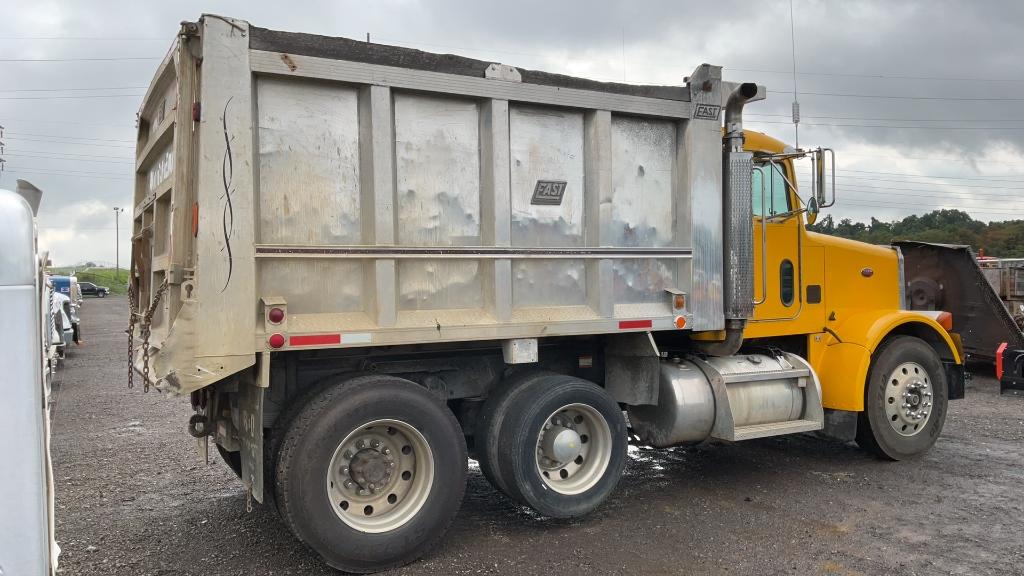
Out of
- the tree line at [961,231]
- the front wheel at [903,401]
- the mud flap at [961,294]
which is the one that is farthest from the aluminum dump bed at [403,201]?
the tree line at [961,231]

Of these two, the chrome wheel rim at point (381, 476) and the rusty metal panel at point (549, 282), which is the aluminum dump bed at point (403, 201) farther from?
the chrome wheel rim at point (381, 476)

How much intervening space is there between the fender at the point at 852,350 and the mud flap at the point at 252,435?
16.1 feet

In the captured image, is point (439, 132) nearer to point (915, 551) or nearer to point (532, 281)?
point (532, 281)

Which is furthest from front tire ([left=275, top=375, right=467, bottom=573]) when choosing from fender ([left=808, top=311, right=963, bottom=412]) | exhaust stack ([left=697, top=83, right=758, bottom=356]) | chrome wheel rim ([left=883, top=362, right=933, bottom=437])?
chrome wheel rim ([left=883, top=362, right=933, bottom=437])

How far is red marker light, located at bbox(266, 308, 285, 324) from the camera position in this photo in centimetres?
433

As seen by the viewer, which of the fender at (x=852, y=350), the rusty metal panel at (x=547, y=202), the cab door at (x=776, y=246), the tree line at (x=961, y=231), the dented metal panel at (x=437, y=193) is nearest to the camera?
the dented metal panel at (x=437, y=193)

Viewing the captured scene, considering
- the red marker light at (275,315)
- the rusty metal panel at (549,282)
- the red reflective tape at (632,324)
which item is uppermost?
the rusty metal panel at (549,282)

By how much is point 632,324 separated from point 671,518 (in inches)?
56.2

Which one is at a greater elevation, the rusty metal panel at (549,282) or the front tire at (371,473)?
the rusty metal panel at (549,282)

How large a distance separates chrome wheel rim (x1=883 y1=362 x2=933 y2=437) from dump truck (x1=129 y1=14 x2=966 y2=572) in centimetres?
55

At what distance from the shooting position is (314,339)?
445cm

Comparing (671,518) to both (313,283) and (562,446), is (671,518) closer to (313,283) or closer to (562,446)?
(562,446)

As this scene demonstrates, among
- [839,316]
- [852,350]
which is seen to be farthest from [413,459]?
[839,316]

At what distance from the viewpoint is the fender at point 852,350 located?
6.79m
